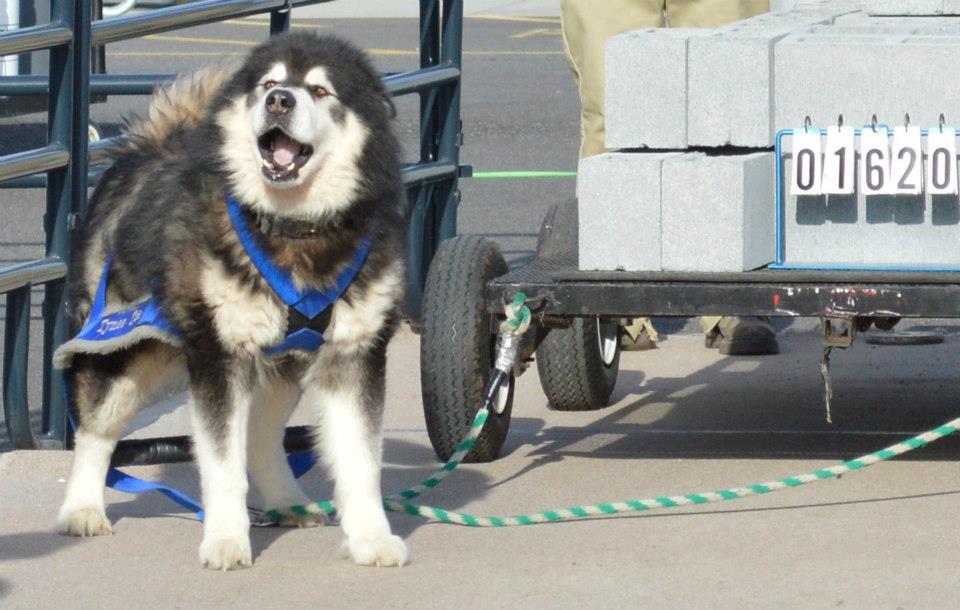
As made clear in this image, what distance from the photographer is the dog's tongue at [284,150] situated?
4430 millimetres

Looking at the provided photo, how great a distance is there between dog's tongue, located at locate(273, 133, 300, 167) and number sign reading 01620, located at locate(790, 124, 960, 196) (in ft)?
5.06

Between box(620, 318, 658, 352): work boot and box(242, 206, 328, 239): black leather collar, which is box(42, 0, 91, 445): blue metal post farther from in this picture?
box(620, 318, 658, 352): work boot

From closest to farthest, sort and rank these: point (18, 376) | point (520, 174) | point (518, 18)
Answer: point (18, 376) < point (520, 174) < point (518, 18)

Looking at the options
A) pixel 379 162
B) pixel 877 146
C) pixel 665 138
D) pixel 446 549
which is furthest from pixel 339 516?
pixel 877 146

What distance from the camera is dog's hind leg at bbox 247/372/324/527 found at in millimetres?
5047

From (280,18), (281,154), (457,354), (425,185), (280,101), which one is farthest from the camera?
(425,185)

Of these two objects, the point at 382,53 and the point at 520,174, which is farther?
the point at 382,53

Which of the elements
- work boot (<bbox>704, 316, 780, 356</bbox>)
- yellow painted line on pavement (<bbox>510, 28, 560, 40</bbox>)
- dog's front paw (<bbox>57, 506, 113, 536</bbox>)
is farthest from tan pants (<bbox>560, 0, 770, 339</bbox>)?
yellow painted line on pavement (<bbox>510, 28, 560, 40</bbox>)

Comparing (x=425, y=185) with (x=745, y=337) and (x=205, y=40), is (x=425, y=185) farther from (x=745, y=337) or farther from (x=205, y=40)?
(x=205, y=40)

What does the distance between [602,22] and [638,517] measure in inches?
112

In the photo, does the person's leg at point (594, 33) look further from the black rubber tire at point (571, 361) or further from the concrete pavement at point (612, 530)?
the concrete pavement at point (612, 530)

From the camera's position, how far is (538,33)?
22031 mm

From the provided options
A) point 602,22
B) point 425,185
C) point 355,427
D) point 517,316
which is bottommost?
point 355,427

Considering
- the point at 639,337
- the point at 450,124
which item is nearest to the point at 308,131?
the point at 639,337
